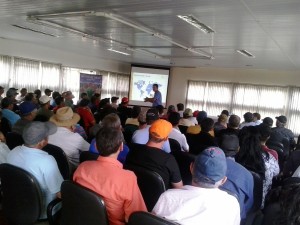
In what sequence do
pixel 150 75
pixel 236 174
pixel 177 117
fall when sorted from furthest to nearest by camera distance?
pixel 150 75 → pixel 177 117 → pixel 236 174

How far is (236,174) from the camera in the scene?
2367 mm

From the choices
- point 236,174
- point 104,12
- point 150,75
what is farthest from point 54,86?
point 236,174

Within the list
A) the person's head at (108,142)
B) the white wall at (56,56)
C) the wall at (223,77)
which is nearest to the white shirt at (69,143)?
the person's head at (108,142)

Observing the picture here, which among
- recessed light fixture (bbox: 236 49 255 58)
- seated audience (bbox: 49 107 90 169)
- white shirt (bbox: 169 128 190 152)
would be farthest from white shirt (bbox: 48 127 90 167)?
recessed light fixture (bbox: 236 49 255 58)

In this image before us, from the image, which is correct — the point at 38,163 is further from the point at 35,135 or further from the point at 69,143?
the point at 69,143

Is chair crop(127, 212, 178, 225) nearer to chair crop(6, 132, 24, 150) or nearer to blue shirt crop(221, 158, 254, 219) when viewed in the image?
blue shirt crop(221, 158, 254, 219)

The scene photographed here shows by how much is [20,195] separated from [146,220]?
1.19 metres

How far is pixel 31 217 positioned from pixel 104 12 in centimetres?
317

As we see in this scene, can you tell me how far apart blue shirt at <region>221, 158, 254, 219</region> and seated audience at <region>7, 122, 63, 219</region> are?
1350 mm

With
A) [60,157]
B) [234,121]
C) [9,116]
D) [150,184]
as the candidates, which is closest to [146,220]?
[150,184]

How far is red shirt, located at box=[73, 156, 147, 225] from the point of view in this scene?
1757 mm

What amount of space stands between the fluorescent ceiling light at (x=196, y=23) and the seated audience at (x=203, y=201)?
3.11 m

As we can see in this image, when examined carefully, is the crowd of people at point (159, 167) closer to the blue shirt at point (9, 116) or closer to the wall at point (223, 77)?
the blue shirt at point (9, 116)

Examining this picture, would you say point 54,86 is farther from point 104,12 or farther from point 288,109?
point 288,109
